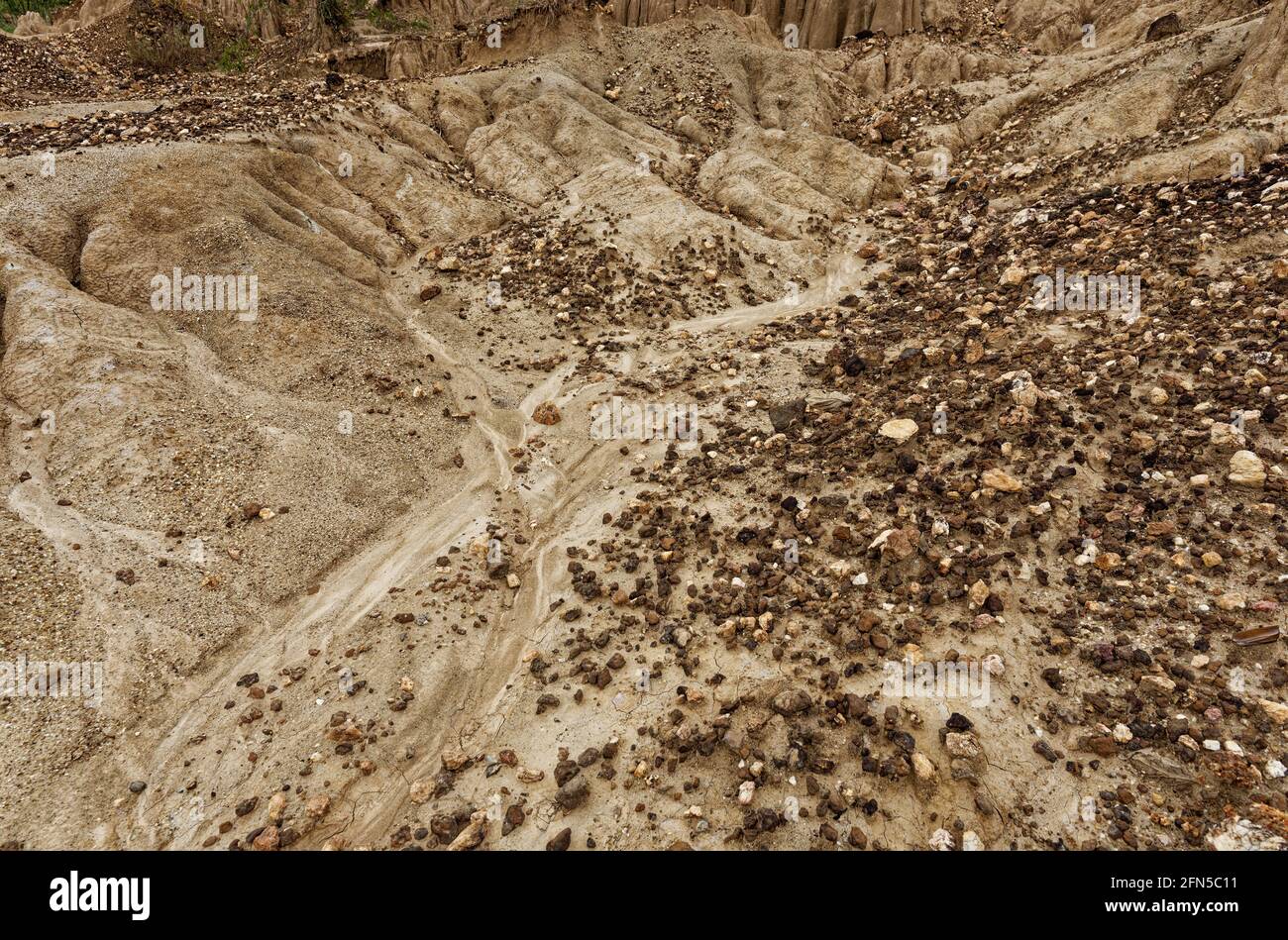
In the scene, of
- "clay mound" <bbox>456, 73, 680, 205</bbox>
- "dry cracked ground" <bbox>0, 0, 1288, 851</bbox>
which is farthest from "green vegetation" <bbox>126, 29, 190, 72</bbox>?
"clay mound" <bbox>456, 73, 680, 205</bbox>

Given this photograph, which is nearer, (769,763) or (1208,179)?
(769,763)

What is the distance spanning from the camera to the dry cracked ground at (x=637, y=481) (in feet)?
29.2

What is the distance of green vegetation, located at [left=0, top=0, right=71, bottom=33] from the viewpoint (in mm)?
45250

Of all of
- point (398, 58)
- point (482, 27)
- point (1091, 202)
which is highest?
point (482, 27)

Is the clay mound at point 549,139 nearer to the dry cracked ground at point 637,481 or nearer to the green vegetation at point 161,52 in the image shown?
the dry cracked ground at point 637,481

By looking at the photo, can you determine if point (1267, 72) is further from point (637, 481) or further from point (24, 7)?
point (24, 7)

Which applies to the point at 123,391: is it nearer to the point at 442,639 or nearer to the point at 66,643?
the point at 66,643

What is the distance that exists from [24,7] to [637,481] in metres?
67.2

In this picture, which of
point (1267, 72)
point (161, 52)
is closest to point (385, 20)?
point (161, 52)

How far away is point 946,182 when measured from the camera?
28.5m

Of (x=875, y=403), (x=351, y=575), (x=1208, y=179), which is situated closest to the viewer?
(x=351, y=575)

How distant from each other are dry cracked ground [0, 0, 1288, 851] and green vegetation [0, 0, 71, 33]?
2805cm

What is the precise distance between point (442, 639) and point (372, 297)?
13.8 meters
